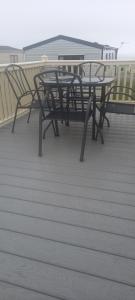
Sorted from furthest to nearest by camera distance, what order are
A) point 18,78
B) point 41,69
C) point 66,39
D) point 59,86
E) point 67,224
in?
point 66,39 < point 41,69 < point 18,78 < point 59,86 < point 67,224

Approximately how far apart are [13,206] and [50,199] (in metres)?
0.27

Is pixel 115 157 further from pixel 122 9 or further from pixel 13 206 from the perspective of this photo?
pixel 122 9

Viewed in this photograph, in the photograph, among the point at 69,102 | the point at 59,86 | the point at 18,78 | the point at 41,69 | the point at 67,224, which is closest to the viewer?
the point at 67,224

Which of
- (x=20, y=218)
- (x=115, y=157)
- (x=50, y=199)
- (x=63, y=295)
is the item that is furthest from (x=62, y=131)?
(x=63, y=295)

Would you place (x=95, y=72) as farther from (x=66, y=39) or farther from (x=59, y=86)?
(x=66, y=39)

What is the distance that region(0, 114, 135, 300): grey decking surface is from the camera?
1339mm

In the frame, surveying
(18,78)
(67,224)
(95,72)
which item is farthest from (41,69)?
(67,224)

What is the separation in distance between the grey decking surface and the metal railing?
1331 mm

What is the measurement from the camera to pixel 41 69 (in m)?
5.31

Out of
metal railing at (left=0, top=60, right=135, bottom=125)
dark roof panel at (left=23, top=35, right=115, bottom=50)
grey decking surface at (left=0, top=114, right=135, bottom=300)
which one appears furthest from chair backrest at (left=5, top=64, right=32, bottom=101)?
dark roof panel at (left=23, top=35, right=115, bottom=50)

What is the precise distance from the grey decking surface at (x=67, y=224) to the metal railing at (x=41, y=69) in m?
1.33

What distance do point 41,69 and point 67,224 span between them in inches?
161

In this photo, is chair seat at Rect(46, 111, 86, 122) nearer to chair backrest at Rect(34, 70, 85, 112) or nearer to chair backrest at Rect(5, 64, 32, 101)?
chair backrest at Rect(34, 70, 85, 112)

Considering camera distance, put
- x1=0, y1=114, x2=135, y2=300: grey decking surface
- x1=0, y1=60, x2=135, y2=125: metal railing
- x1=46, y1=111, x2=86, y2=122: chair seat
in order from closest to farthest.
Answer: x1=0, y1=114, x2=135, y2=300: grey decking surface < x1=46, y1=111, x2=86, y2=122: chair seat < x1=0, y1=60, x2=135, y2=125: metal railing
